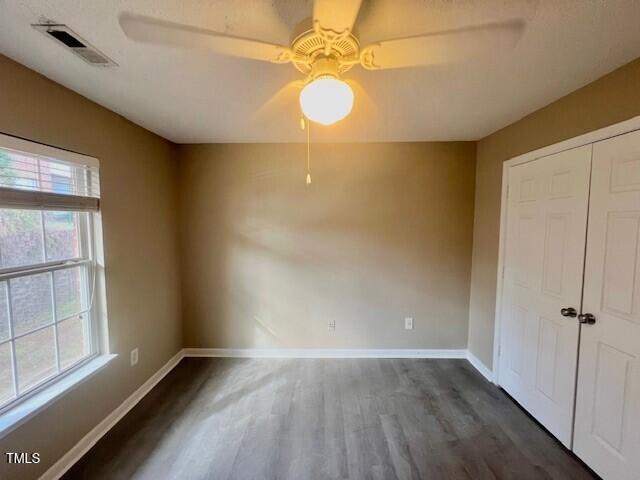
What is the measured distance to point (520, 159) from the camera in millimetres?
2357

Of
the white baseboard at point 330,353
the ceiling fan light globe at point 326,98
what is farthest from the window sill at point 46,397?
the ceiling fan light globe at point 326,98

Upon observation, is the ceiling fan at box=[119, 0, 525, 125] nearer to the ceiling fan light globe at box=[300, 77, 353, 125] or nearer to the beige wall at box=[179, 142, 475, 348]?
the ceiling fan light globe at box=[300, 77, 353, 125]

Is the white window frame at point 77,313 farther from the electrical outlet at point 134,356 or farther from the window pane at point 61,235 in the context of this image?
the electrical outlet at point 134,356

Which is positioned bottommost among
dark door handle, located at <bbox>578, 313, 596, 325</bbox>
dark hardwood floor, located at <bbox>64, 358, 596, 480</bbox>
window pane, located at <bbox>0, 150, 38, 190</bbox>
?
dark hardwood floor, located at <bbox>64, 358, 596, 480</bbox>

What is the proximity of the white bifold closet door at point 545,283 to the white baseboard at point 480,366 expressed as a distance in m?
0.16

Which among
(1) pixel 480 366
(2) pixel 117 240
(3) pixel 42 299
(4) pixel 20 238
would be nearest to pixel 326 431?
(1) pixel 480 366

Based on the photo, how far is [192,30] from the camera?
1.02m

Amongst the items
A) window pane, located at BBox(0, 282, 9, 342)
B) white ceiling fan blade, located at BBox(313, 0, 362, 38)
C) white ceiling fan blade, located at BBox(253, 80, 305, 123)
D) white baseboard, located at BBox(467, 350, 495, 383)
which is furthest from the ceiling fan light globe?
white baseboard, located at BBox(467, 350, 495, 383)

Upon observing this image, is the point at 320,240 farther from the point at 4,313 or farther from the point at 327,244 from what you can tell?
the point at 4,313

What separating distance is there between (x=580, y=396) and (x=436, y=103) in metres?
2.12

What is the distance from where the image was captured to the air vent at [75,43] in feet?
4.03

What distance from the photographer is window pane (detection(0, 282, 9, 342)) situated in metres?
1.50

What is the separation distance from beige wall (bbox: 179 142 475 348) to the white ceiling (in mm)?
503

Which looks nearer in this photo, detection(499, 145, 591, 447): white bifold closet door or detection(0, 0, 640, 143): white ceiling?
detection(0, 0, 640, 143): white ceiling
